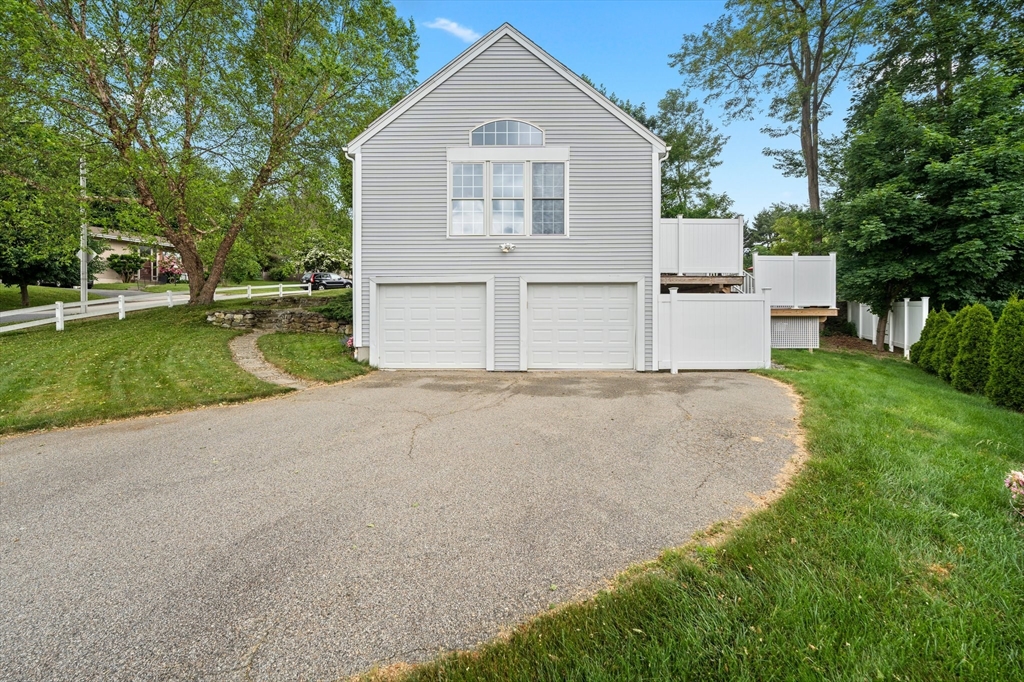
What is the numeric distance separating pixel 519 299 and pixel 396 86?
11814mm

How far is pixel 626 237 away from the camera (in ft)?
33.7

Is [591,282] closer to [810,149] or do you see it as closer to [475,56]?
[475,56]

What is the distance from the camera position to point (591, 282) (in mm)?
10352

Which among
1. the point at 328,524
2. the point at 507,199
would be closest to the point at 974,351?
the point at 507,199

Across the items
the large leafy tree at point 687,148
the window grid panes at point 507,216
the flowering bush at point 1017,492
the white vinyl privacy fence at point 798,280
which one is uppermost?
the large leafy tree at point 687,148

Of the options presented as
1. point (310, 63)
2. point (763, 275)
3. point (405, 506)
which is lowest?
point (405, 506)

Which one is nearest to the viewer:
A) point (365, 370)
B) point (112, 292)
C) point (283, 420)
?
point (283, 420)

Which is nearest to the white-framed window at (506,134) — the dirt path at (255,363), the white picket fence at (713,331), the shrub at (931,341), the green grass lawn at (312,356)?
the white picket fence at (713,331)

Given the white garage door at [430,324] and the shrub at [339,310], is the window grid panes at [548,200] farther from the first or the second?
the shrub at [339,310]

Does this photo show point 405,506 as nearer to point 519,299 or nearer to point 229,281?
point 519,299

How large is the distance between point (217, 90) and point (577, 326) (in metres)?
14.6

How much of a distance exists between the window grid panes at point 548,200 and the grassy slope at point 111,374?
622 cm

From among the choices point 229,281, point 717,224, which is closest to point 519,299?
point 717,224

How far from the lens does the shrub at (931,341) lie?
10677 millimetres
